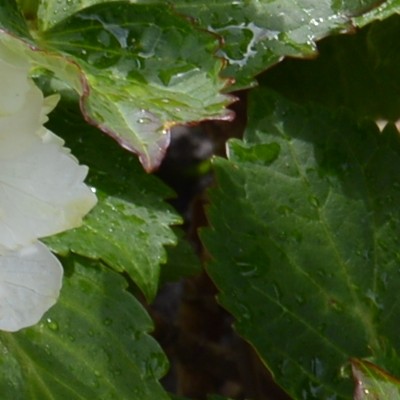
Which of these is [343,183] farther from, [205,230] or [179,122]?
[179,122]

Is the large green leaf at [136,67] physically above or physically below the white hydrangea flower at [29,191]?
above

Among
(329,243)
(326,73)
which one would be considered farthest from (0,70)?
(326,73)

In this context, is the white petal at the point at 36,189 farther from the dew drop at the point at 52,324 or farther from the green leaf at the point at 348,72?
the green leaf at the point at 348,72

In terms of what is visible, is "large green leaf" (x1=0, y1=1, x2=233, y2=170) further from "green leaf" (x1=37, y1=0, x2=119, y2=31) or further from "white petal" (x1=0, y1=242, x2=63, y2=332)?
"white petal" (x1=0, y1=242, x2=63, y2=332)

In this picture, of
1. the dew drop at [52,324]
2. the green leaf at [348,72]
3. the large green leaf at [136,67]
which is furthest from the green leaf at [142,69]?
the green leaf at [348,72]

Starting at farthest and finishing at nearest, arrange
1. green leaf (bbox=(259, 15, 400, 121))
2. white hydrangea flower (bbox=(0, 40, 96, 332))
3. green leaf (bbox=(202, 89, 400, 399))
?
green leaf (bbox=(259, 15, 400, 121))
green leaf (bbox=(202, 89, 400, 399))
white hydrangea flower (bbox=(0, 40, 96, 332))

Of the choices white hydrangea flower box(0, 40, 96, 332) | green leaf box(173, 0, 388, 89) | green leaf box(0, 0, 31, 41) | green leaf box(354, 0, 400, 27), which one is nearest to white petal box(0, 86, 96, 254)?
white hydrangea flower box(0, 40, 96, 332)
